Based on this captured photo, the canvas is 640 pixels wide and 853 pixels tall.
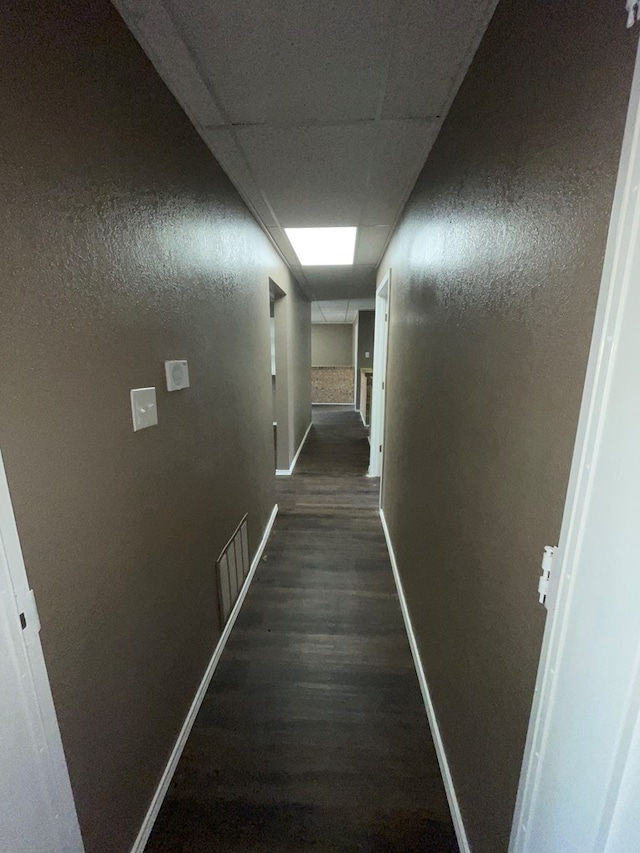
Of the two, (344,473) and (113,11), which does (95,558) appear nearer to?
(113,11)

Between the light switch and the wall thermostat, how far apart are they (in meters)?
0.10

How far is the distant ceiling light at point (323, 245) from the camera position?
255cm

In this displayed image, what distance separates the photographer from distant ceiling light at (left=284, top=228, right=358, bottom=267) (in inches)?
100


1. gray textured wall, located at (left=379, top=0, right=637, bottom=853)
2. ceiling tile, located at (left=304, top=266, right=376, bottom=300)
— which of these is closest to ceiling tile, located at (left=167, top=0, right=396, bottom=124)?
gray textured wall, located at (left=379, top=0, right=637, bottom=853)

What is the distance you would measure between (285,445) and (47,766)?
340cm

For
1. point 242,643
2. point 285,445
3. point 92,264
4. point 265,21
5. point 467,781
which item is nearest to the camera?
point 92,264

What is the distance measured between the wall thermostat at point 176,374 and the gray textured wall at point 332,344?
8.44 m

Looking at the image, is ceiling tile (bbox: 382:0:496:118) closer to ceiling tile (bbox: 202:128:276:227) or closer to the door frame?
ceiling tile (bbox: 202:128:276:227)

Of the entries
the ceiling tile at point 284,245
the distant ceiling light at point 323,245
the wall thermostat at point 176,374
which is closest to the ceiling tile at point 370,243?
the distant ceiling light at point 323,245

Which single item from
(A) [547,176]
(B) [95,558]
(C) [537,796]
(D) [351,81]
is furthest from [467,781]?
(D) [351,81]

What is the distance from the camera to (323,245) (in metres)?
2.87

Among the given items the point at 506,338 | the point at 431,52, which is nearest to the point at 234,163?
the point at 431,52

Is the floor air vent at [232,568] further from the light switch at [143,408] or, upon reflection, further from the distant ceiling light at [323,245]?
the distant ceiling light at [323,245]

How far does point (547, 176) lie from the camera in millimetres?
631
